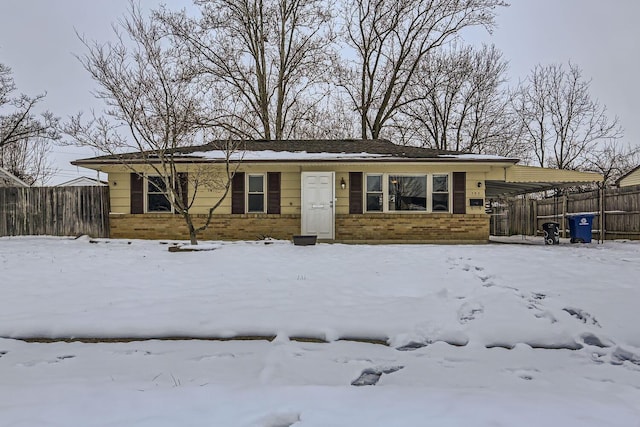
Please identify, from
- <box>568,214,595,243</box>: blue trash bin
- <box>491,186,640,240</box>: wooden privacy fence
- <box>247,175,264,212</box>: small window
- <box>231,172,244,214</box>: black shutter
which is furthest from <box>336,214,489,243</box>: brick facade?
<box>491,186,640,240</box>: wooden privacy fence

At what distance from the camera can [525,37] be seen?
20422mm

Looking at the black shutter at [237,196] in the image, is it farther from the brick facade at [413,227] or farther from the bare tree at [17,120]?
the bare tree at [17,120]

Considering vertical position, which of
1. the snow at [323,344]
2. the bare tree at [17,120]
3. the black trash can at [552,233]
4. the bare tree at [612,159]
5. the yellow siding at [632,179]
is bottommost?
the snow at [323,344]

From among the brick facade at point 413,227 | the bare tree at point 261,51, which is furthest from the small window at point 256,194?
the bare tree at point 261,51

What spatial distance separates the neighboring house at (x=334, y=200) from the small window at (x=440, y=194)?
0.03m

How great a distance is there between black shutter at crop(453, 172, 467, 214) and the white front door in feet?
11.9

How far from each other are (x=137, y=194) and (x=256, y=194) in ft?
11.8

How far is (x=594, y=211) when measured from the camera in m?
13.2

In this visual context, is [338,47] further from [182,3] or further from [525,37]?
[525,37]

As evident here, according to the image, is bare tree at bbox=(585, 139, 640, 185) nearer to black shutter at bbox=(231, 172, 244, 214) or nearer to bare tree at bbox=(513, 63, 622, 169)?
bare tree at bbox=(513, 63, 622, 169)

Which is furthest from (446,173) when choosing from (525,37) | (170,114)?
(525,37)

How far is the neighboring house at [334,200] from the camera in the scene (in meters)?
11.7

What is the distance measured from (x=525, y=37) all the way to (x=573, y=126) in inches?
252

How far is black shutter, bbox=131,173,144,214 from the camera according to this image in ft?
39.2
